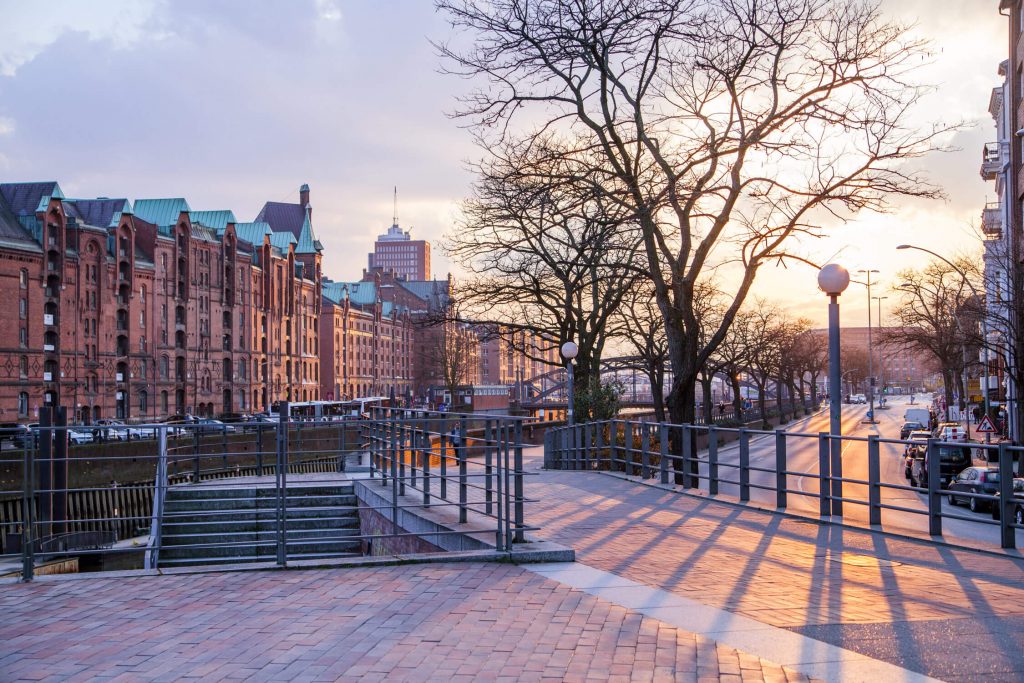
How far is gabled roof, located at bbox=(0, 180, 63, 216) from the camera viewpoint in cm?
6668

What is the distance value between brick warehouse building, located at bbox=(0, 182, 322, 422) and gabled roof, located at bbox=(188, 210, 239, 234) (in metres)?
0.19

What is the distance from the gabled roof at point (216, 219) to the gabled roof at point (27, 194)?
2185 cm

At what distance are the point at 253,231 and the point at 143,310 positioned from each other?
85.0ft

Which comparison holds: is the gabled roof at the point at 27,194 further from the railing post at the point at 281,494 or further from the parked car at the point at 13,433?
the railing post at the point at 281,494

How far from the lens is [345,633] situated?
21.2 feet

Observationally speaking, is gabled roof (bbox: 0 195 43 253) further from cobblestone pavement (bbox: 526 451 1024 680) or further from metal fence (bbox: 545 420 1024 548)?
cobblestone pavement (bbox: 526 451 1024 680)

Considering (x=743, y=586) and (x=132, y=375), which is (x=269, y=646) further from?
(x=132, y=375)

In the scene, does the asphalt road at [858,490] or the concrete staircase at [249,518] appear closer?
the asphalt road at [858,490]

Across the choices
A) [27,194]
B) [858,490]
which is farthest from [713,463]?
[27,194]

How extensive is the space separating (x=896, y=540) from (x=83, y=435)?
50747 millimetres

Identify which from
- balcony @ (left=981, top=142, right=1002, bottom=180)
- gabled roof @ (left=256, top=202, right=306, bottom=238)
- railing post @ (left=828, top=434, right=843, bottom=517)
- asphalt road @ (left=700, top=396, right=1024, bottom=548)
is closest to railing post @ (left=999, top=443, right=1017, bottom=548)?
asphalt road @ (left=700, top=396, right=1024, bottom=548)

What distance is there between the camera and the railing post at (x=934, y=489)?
10.7 m

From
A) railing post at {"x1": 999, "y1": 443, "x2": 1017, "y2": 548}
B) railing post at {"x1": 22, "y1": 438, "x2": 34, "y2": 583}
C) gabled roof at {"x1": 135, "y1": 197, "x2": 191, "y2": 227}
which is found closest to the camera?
railing post at {"x1": 22, "y1": 438, "x2": 34, "y2": 583}

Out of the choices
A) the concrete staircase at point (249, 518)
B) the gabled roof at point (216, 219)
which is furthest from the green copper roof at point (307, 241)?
the concrete staircase at point (249, 518)
